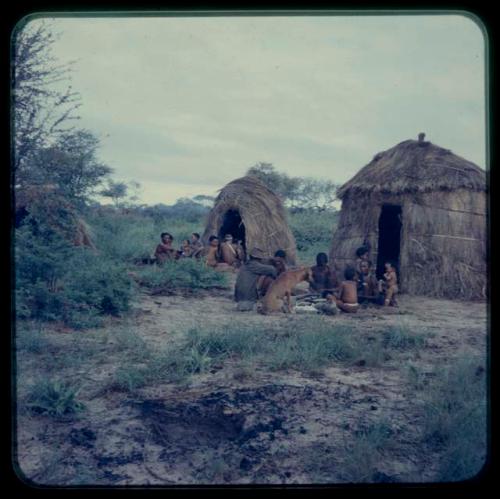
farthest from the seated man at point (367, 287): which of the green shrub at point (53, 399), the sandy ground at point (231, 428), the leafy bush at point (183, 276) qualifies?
the green shrub at point (53, 399)

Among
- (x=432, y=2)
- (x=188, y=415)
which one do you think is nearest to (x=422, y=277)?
(x=188, y=415)

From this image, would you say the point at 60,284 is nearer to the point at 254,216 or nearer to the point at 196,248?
the point at 196,248

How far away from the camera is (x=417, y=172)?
8961mm

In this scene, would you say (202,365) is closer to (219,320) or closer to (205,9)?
(219,320)

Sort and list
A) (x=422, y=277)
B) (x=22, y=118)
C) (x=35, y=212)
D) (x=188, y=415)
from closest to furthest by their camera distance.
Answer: (x=188, y=415) → (x=22, y=118) → (x=35, y=212) → (x=422, y=277)

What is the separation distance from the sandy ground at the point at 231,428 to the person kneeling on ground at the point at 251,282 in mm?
2478

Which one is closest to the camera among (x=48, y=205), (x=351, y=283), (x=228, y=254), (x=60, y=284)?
(x=60, y=284)

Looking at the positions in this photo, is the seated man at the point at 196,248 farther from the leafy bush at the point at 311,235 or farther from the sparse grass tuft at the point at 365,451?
the sparse grass tuft at the point at 365,451

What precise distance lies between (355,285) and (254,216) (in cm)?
445

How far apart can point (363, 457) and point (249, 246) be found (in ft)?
26.7

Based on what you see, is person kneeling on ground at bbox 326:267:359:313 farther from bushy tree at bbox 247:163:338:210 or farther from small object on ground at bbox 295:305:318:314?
bushy tree at bbox 247:163:338:210

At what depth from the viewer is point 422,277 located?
340 inches

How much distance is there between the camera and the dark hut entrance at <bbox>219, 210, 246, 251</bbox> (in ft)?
39.5

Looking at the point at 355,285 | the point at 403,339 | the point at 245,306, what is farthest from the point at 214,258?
the point at 403,339
